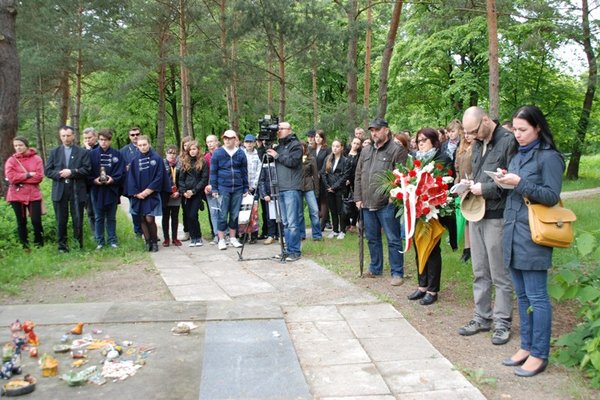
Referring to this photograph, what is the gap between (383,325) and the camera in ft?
16.1

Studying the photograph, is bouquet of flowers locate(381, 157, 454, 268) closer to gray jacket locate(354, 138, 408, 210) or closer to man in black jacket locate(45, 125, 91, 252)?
gray jacket locate(354, 138, 408, 210)

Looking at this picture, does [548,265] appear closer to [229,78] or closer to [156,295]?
[156,295]

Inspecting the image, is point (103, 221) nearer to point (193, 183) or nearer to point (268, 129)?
point (193, 183)

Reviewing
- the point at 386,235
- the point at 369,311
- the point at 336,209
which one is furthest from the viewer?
the point at 336,209

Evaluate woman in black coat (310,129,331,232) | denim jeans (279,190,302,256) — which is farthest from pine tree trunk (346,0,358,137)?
denim jeans (279,190,302,256)

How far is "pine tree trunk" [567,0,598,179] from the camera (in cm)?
1850

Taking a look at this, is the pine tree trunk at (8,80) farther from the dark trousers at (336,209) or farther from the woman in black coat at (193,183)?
the dark trousers at (336,209)

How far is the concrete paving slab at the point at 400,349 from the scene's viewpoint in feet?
13.6

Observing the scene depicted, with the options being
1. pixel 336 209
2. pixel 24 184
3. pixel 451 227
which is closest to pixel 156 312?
pixel 24 184

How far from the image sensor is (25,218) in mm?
8375

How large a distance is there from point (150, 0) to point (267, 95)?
6.86 metres

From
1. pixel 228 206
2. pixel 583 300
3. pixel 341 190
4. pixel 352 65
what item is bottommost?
pixel 583 300

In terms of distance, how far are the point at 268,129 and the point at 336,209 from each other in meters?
2.85

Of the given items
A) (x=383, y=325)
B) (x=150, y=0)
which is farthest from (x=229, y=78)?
(x=383, y=325)
